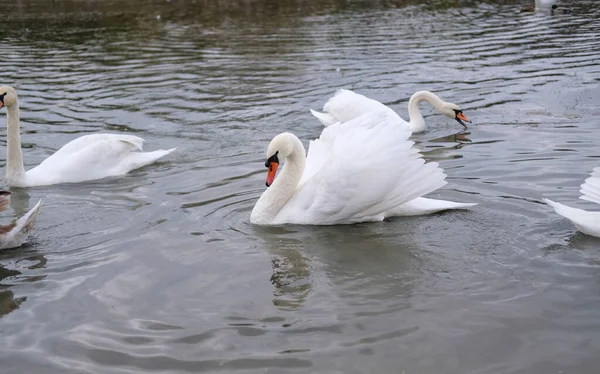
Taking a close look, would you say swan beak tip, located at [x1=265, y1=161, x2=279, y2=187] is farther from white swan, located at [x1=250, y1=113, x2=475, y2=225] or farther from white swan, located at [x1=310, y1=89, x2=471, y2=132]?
white swan, located at [x1=310, y1=89, x2=471, y2=132]

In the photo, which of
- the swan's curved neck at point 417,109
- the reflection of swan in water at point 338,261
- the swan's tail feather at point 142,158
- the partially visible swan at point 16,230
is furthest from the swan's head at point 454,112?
the partially visible swan at point 16,230

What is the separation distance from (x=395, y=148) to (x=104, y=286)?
8.85ft

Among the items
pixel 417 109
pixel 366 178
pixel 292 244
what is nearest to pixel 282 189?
pixel 292 244

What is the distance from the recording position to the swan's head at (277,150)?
778 centimetres

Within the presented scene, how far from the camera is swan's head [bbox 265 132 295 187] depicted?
7777mm

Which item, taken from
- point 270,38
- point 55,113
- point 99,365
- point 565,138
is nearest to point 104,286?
point 99,365

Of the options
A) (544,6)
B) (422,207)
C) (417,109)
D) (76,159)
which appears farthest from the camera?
(544,6)

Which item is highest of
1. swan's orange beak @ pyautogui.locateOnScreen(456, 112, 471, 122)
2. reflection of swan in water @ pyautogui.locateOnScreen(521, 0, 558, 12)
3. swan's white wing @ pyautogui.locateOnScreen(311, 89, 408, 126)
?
reflection of swan in water @ pyautogui.locateOnScreen(521, 0, 558, 12)

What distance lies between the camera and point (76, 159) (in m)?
9.59

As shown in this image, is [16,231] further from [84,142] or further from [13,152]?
[84,142]

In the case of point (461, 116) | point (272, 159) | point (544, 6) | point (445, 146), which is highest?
point (544, 6)

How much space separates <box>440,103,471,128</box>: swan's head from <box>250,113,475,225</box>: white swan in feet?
14.0

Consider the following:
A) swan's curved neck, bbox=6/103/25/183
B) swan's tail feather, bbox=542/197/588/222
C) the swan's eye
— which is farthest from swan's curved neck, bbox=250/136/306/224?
swan's curved neck, bbox=6/103/25/183

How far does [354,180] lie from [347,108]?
460cm
